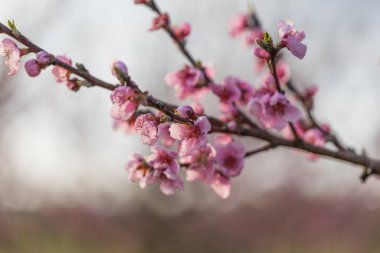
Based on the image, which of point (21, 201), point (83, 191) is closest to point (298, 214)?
point (83, 191)

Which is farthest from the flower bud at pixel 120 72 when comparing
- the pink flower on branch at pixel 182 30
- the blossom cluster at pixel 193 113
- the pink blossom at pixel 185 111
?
the pink flower on branch at pixel 182 30

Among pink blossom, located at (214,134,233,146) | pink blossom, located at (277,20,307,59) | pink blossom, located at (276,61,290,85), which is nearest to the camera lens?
pink blossom, located at (277,20,307,59)

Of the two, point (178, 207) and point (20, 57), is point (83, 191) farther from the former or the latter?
point (20, 57)

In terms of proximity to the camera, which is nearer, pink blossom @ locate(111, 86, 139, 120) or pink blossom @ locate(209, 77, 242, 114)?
pink blossom @ locate(111, 86, 139, 120)

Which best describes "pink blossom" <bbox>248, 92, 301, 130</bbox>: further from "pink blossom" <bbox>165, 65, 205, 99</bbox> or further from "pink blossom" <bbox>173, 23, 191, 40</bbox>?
"pink blossom" <bbox>173, 23, 191, 40</bbox>

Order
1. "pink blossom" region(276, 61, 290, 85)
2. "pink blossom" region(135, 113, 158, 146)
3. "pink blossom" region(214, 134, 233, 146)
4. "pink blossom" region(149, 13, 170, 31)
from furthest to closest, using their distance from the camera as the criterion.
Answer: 1. "pink blossom" region(276, 61, 290, 85)
2. "pink blossom" region(149, 13, 170, 31)
3. "pink blossom" region(214, 134, 233, 146)
4. "pink blossom" region(135, 113, 158, 146)

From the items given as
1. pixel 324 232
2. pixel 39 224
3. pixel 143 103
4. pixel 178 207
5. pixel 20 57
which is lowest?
pixel 324 232

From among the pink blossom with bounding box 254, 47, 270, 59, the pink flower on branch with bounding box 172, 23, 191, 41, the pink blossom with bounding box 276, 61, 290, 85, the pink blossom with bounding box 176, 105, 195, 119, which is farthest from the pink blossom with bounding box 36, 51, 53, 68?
the pink blossom with bounding box 276, 61, 290, 85
